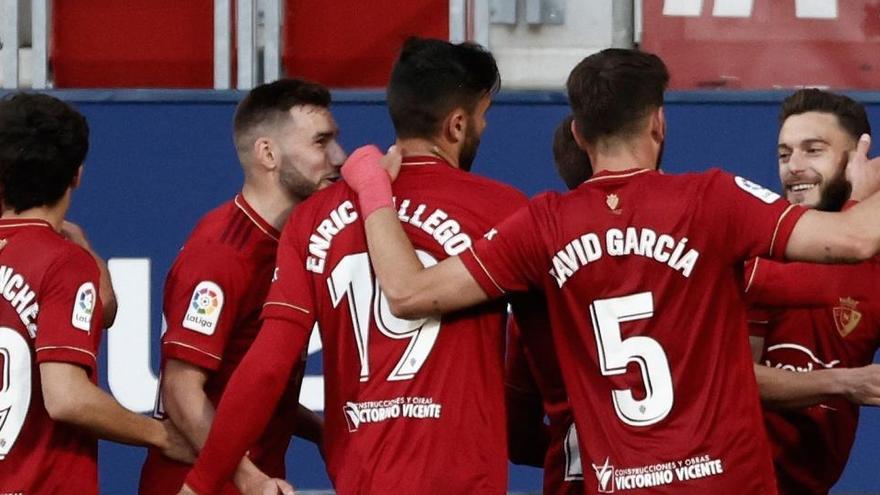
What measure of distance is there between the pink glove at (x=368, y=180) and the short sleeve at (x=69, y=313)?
0.74 m

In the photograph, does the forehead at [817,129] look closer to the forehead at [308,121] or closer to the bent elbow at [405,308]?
the forehead at [308,121]

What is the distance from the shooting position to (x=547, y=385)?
4.68 meters

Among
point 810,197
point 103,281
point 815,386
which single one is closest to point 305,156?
point 103,281

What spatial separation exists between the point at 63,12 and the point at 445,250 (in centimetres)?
367

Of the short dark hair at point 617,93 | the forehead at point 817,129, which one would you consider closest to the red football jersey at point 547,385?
the short dark hair at point 617,93

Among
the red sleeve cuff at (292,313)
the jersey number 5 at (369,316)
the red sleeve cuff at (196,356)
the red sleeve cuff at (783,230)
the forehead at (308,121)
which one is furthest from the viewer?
the forehead at (308,121)

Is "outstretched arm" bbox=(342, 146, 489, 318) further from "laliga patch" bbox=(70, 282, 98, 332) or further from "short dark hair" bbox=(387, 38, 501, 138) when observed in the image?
"laliga patch" bbox=(70, 282, 98, 332)

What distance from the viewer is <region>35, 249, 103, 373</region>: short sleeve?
176 inches

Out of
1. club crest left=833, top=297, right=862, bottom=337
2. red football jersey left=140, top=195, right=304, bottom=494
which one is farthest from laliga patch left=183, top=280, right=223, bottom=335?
club crest left=833, top=297, right=862, bottom=337

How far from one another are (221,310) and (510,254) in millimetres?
1009

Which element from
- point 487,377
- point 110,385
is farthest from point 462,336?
point 110,385

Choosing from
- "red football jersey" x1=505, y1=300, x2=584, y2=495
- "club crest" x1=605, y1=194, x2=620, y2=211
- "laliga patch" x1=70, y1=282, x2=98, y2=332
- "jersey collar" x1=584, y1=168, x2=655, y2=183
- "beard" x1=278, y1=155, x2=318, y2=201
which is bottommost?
"red football jersey" x1=505, y1=300, x2=584, y2=495

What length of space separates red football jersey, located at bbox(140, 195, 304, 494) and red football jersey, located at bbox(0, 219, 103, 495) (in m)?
0.32

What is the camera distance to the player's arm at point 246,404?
172 inches
